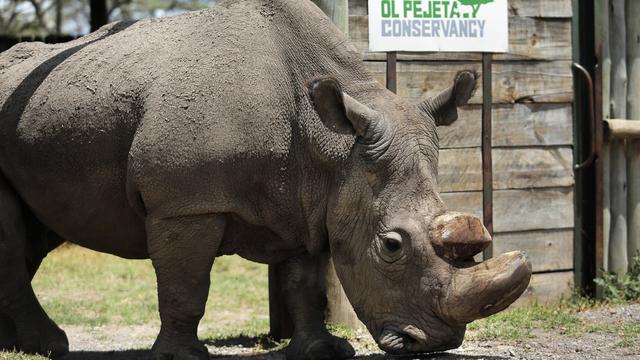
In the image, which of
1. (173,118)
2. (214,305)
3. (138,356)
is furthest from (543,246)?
(173,118)

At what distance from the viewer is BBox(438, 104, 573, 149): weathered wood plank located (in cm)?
884

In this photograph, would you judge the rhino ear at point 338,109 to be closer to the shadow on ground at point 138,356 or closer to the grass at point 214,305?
the shadow on ground at point 138,356

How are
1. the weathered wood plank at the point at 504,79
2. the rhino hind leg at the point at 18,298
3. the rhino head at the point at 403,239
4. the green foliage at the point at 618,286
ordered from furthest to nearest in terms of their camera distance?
the green foliage at the point at 618,286 < the weathered wood plank at the point at 504,79 < the rhino hind leg at the point at 18,298 < the rhino head at the point at 403,239

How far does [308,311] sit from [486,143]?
2454 mm

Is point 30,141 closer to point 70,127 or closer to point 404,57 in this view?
point 70,127

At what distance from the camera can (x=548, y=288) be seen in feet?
30.4

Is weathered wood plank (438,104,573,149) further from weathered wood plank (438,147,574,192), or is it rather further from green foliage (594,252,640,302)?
green foliage (594,252,640,302)

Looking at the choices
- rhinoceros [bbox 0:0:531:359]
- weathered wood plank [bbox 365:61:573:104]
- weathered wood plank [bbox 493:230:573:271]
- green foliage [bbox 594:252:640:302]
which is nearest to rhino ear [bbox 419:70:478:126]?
rhinoceros [bbox 0:0:531:359]

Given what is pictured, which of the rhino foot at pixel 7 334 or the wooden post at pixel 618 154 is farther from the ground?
the wooden post at pixel 618 154

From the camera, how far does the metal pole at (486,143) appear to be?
8883 millimetres

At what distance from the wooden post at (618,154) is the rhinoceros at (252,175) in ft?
10.1

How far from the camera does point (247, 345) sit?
8359mm

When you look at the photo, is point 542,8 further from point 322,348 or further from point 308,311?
point 322,348

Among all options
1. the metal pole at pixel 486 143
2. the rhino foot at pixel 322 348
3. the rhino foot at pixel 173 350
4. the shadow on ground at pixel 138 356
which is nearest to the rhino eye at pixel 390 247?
the shadow on ground at pixel 138 356
